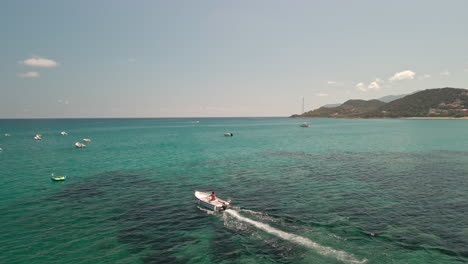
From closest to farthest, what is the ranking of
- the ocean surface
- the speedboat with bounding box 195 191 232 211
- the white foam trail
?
the white foam trail → the ocean surface → the speedboat with bounding box 195 191 232 211

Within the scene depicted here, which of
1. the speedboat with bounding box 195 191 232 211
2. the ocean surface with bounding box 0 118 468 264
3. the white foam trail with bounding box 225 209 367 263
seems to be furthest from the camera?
the speedboat with bounding box 195 191 232 211

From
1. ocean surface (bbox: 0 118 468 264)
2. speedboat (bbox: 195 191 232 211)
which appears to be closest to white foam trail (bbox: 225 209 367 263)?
ocean surface (bbox: 0 118 468 264)

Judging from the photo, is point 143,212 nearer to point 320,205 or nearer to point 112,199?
point 112,199

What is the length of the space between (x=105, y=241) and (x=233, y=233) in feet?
44.9

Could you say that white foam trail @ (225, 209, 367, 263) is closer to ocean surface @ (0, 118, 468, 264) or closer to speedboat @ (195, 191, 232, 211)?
ocean surface @ (0, 118, 468, 264)

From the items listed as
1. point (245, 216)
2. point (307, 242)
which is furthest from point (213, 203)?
point (307, 242)

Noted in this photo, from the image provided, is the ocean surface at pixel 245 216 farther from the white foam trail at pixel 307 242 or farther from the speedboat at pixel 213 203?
the speedboat at pixel 213 203

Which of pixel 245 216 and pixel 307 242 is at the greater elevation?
pixel 307 242

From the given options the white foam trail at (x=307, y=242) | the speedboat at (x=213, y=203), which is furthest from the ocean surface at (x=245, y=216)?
the speedboat at (x=213, y=203)

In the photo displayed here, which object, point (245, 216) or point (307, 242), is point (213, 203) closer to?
point (245, 216)

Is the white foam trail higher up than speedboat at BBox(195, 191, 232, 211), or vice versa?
speedboat at BBox(195, 191, 232, 211)

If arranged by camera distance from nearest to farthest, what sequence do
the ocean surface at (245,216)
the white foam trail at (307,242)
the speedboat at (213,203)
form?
1. the white foam trail at (307,242)
2. the ocean surface at (245,216)
3. the speedboat at (213,203)

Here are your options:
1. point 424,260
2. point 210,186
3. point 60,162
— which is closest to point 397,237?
point 424,260

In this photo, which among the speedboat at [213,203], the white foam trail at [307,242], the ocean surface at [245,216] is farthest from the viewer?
the speedboat at [213,203]
